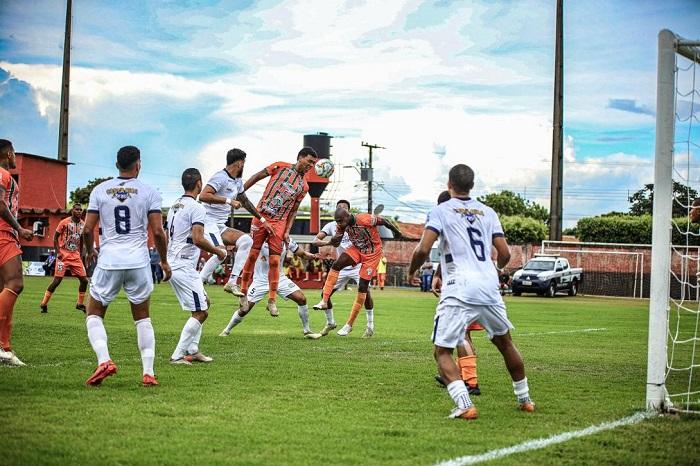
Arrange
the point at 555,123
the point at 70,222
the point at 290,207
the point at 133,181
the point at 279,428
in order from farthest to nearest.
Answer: the point at 555,123 < the point at 70,222 < the point at 290,207 < the point at 133,181 < the point at 279,428

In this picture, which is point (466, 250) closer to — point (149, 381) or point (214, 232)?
point (149, 381)

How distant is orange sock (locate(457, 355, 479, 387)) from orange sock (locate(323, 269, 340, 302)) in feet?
22.1

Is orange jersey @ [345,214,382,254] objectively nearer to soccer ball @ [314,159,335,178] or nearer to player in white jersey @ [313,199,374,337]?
player in white jersey @ [313,199,374,337]

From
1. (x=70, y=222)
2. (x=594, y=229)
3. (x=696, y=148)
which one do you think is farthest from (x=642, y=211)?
(x=696, y=148)

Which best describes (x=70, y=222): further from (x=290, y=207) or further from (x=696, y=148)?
(x=696, y=148)

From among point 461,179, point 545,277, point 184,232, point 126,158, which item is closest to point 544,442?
point 461,179

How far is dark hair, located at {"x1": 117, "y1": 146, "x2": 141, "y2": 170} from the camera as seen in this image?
9.30 meters

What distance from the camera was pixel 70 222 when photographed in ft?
70.5

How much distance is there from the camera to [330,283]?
16.9 metres

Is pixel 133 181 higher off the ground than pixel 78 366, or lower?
higher

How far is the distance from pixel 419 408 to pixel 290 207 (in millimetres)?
6997

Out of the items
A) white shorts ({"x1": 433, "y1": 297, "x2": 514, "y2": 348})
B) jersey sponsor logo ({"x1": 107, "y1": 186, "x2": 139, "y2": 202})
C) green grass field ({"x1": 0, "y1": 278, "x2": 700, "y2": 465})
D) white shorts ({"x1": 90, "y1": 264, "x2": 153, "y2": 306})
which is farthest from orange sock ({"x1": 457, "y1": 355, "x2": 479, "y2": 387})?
jersey sponsor logo ({"x1": 107, "y1": 186, "x2": 139, "y2": 202})

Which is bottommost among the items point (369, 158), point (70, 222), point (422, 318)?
point (422, 318)

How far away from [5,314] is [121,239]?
260 centimetres
